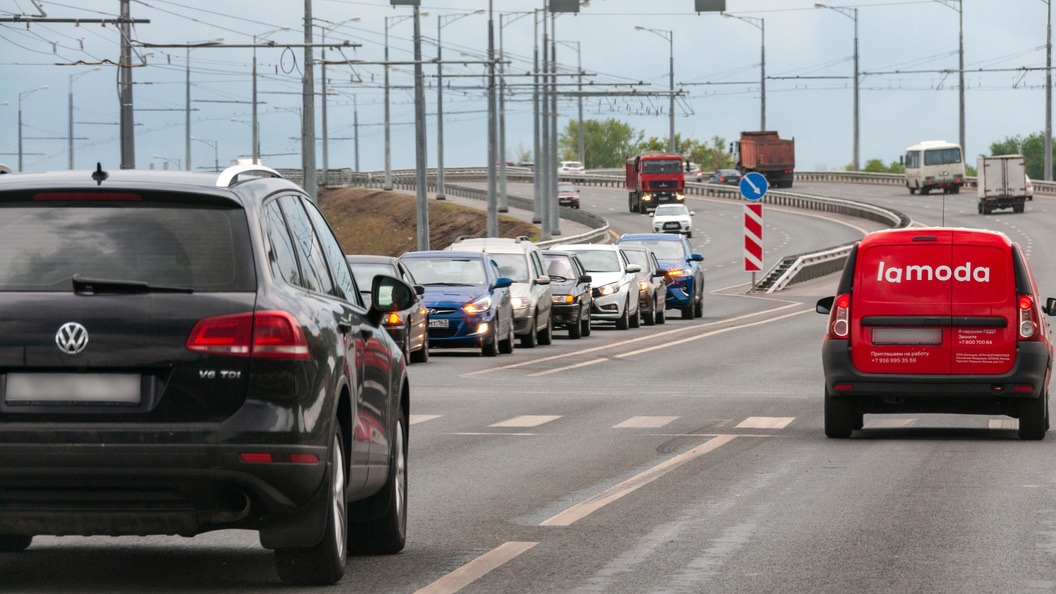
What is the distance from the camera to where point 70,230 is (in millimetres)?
6668

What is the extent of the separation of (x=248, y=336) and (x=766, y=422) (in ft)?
33.6

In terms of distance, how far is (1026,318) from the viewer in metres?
14.2

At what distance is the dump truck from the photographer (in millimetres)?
104750

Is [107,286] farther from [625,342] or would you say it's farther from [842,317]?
[625,342]

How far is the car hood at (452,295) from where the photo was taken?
87.5ft

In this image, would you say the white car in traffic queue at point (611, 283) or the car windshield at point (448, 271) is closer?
the car windshield at point (448, 271)

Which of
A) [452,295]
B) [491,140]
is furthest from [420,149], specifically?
[452,295]

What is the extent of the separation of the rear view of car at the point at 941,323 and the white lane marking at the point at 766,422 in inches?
54.1

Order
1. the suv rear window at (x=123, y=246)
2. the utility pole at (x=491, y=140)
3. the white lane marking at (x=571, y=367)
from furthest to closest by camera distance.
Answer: the utility pole at (x=491, y=140), the white lane marking at (x=571, y=367), the suv rear window at (x=123, y=246)

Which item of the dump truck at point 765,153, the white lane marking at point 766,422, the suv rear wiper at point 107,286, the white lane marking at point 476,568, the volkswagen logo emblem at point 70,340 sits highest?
the dump truck at point 765,153

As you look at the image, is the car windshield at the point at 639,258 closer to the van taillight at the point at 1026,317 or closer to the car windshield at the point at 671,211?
the van taillight at the point at 1026,317

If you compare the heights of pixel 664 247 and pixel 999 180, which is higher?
pixel 999 180

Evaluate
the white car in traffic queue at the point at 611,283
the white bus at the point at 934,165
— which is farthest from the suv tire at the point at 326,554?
the white bus at the point at 934,165

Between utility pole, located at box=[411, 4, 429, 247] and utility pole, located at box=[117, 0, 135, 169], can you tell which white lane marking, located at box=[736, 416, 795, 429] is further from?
utility pole, located at box=[411, 4, 429, 247]
